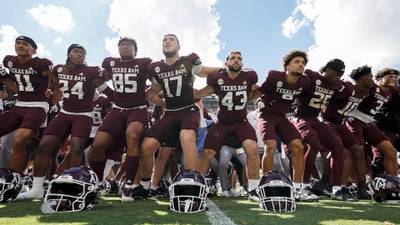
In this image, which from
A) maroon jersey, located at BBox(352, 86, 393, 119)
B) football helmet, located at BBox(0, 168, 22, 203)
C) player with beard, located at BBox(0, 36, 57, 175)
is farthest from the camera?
maroon jersey, located at BBox(352, 86, 393, 119)

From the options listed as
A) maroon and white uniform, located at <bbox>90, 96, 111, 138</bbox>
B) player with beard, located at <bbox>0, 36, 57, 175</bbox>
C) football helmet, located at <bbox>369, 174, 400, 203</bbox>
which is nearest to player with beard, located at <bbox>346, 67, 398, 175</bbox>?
football helmet, located at <bbox>369, 174, 400, 203</bbox>

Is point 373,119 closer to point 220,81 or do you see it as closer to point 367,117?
point 367,117

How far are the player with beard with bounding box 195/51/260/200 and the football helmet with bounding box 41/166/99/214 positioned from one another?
1.98 meters

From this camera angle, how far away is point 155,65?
6570 mm

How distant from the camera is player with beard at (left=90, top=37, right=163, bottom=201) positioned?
20.9ft

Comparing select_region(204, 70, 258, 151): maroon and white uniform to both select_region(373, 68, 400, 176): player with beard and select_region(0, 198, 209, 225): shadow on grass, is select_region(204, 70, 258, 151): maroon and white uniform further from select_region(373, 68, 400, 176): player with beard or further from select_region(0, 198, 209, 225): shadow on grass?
select_region(373, 68, 400, 176): player with beard

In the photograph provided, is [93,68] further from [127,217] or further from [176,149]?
[127,217]

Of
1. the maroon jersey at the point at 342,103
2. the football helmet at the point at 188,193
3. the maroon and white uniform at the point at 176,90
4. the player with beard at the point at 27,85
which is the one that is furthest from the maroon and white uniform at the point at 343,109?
the player with beard at the point at 27,85

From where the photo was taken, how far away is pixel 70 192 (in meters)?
4.84

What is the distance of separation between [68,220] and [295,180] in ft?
11.3

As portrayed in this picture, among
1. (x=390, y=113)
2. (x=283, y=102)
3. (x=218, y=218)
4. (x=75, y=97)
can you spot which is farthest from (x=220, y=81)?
(x=390, y=113)

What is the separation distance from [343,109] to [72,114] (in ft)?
15.5

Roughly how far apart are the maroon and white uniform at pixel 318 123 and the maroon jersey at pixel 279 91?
Answer: 1.17ft

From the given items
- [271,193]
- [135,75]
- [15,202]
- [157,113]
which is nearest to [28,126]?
[15,202]
